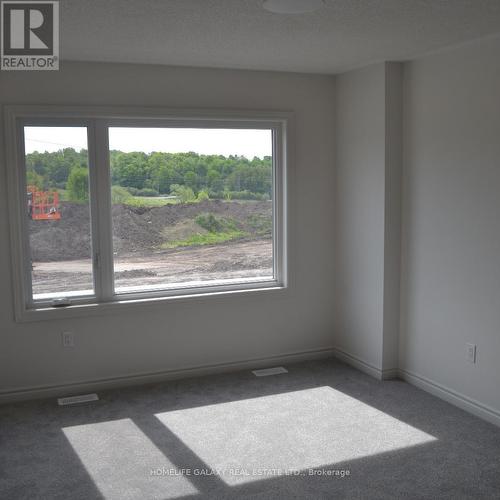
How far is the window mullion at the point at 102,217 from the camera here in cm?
415

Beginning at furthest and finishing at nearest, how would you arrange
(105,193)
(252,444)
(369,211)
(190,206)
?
(190,206)
(369,211)
(105,193)
(252,444)

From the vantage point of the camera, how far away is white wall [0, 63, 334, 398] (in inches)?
157

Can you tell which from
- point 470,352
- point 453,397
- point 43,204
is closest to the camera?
point 470,352

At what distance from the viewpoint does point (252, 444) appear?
132 inches

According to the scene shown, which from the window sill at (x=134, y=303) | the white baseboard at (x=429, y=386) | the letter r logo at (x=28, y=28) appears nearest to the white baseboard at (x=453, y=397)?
the white baseboard at (x=429, y=386)

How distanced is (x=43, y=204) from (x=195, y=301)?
1.30m

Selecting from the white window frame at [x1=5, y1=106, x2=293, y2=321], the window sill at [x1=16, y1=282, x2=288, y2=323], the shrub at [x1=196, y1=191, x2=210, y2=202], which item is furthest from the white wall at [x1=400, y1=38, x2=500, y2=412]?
the shrub at [x1=196, y1=191, x2=210, y2=202]

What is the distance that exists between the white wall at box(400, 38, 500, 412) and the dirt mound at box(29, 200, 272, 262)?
50.4 inches

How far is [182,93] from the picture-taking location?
14.0 feet

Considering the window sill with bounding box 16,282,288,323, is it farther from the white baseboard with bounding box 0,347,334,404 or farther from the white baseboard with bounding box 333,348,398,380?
Result: the white baseboard with bounding box 333,348,398,380

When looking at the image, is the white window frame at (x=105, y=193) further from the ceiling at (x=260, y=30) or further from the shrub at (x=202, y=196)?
the shrub at (x=202, y=196)

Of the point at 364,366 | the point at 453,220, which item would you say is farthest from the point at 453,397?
the point at 453,220

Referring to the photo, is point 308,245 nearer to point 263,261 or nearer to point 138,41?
point 263,261

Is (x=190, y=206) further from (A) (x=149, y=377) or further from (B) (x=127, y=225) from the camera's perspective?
(A) (x=149, y=377)
